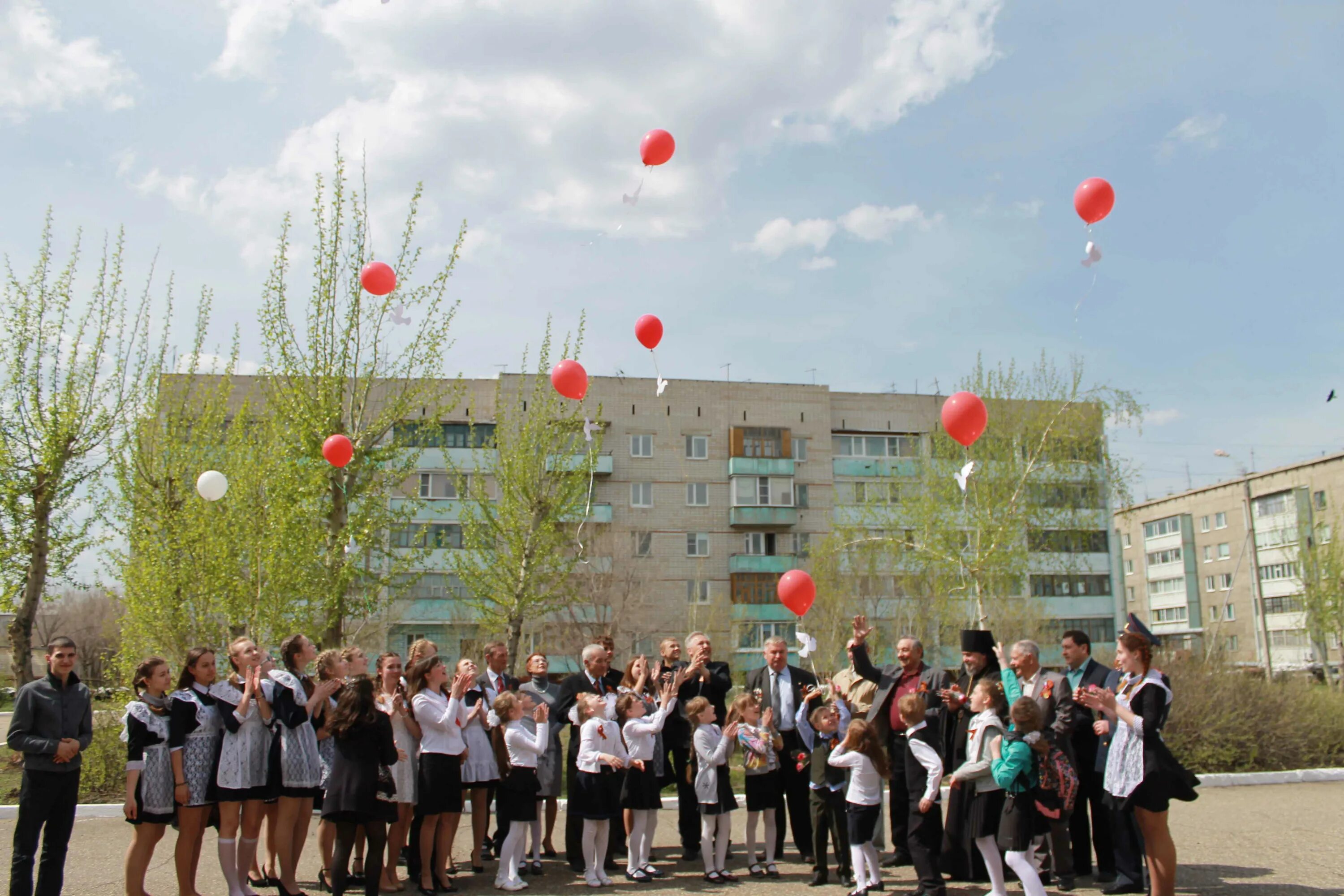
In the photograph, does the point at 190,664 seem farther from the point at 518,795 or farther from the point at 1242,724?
the point at 1242,724

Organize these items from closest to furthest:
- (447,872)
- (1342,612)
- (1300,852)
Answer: (447,872), (1300,852), (1342,612)

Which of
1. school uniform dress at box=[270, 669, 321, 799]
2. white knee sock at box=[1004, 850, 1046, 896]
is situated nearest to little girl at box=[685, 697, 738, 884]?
white knee sock at box=[1004, 850, 1046, 896]

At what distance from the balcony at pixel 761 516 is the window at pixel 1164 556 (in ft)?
127

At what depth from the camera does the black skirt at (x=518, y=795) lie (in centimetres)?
692

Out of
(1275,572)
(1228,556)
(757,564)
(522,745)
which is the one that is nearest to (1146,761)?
(522,745)

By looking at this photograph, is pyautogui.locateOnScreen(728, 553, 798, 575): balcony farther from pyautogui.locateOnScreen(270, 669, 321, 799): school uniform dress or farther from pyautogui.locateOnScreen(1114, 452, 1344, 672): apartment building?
pyautogui.locateOnScreen(270, 669, 321, 799): school uniform dress

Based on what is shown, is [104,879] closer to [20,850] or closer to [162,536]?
[20,850]

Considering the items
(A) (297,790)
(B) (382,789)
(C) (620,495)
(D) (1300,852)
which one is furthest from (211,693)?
(C) (620,495)

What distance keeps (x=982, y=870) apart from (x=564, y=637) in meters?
29.7

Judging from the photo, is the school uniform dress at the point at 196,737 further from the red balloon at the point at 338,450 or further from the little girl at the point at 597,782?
the red balloon at the point at 338,450

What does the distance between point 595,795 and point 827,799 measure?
1.71 metres

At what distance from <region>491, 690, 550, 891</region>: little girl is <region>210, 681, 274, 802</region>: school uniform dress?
164 cm

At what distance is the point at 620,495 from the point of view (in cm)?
4112

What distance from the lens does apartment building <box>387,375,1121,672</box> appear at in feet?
127
